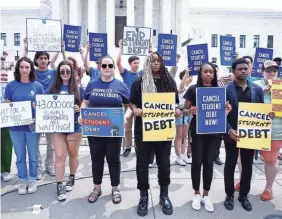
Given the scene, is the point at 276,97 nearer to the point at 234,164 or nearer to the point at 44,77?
the point at 234,164

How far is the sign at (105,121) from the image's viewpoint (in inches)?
164

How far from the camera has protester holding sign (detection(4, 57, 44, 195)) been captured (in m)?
4.55

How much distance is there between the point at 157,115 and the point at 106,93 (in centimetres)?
77

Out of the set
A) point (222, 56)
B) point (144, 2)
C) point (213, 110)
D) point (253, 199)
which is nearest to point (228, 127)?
point (213, 110)

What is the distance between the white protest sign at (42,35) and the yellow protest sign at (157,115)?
3206 mm

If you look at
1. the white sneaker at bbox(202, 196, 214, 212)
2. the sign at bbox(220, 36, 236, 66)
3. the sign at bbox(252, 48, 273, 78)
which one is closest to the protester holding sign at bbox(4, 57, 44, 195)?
the white sneaker at bbox(202, 196, 214, 212)

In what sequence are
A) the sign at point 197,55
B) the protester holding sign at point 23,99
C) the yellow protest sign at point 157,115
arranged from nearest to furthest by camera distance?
the yellow protest sign at point 157,115 → the protester holding sign at point 23,99 → the sign at point 197,55

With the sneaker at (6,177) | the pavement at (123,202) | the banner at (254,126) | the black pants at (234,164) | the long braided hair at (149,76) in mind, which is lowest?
the pavement at (123,202)

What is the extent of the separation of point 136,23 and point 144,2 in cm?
350

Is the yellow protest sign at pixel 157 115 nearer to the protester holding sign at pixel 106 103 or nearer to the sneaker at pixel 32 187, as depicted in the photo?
the protester holding sign at pixel 106 103

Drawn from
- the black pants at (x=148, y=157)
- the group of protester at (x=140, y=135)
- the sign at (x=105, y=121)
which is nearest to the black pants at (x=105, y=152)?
the group of protester at (x=140, y=135)

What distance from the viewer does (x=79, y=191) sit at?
4.76 m

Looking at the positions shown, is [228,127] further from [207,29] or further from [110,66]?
[207,29]

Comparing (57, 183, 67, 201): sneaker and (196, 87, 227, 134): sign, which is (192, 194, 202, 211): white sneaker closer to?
(196, 87, 227, 134): sign
